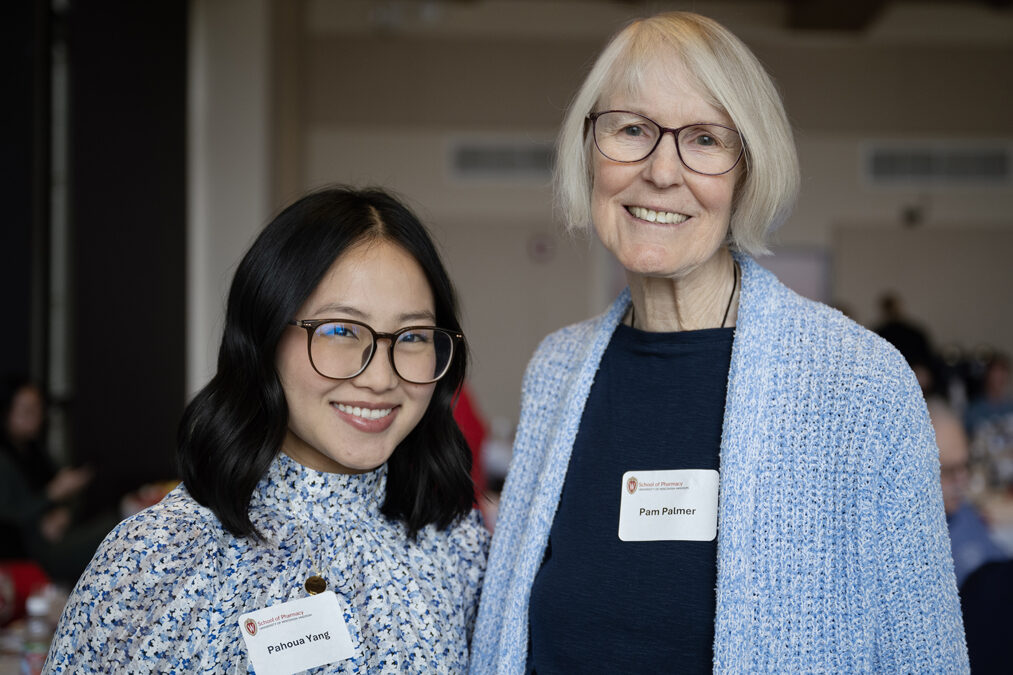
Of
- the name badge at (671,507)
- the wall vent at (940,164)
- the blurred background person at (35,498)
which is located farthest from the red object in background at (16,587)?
the wall vent at (940,164)

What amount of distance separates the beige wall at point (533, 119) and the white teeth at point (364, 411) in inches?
313

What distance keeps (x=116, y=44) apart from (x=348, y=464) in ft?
16.7

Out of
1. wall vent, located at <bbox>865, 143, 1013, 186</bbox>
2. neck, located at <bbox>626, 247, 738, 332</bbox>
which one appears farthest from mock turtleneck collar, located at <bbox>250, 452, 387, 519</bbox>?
wall vent, located at <bbox>865, 143, 1013, 186</bbox>

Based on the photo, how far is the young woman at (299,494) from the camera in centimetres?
137

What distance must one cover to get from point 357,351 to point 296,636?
1.41 ft

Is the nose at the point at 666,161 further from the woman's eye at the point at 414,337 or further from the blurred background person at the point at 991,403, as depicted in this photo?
the blurred background person at the point at 991,403

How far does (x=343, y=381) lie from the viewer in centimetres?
146

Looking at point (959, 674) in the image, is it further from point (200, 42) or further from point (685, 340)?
point (200, 42)

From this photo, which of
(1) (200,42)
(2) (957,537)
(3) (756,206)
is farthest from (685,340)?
(1) (200,42)

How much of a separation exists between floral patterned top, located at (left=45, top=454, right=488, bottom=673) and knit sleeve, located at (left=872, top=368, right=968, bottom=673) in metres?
0.69

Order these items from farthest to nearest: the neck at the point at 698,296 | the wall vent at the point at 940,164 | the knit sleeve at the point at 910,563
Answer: the wall vent at the point at 940,164 < the neck at the point at 698,296 < the knit sleeve at the point at 910,563

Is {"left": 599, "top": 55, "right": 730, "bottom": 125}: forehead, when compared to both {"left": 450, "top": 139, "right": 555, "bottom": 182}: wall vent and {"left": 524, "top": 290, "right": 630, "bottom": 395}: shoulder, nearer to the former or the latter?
{"left": 524, "top": 290, "right": 630, "bottom": 395}: shoulder

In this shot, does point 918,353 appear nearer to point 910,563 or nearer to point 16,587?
point 910,563

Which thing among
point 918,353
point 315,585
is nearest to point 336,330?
point 315,585
